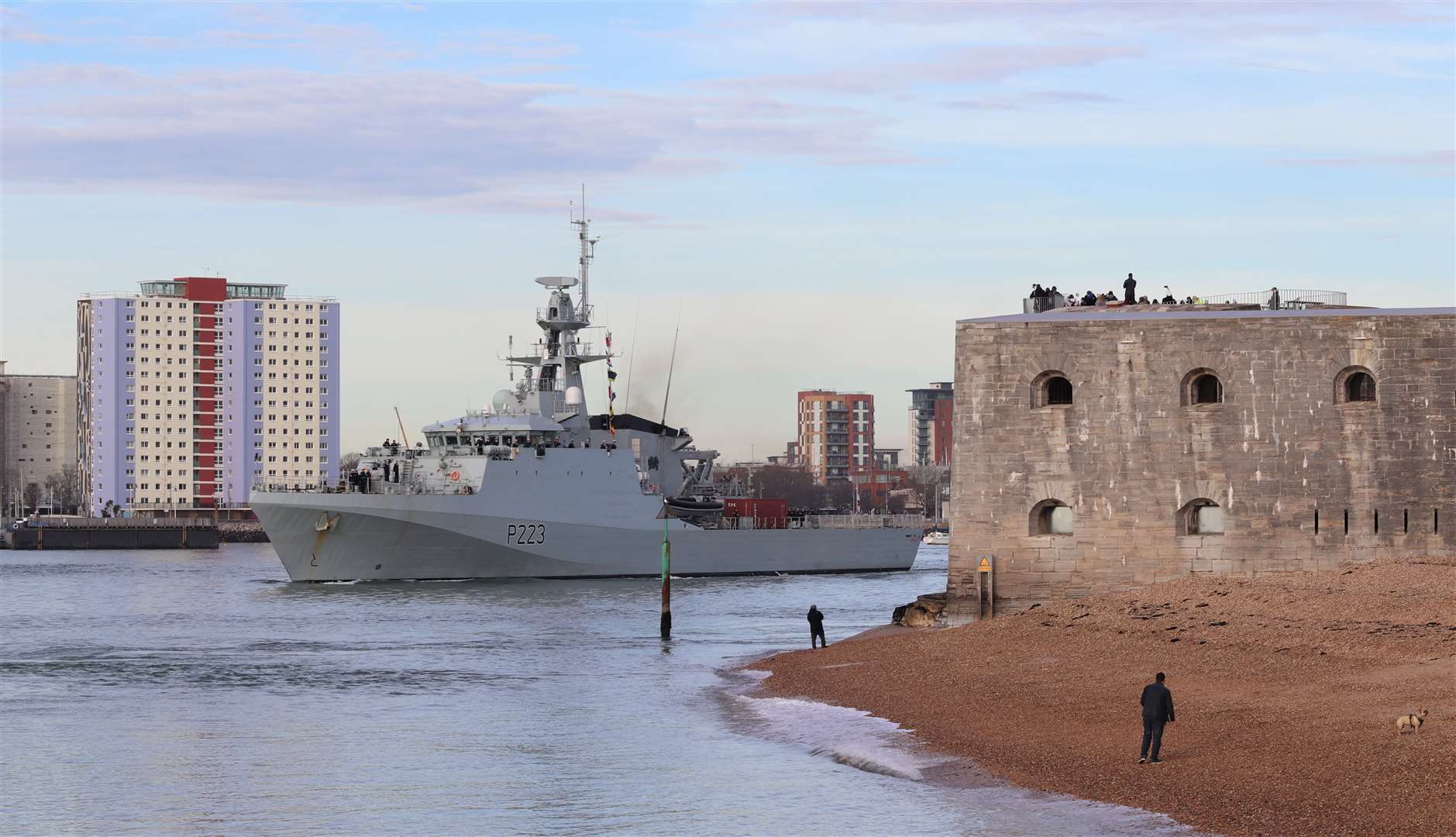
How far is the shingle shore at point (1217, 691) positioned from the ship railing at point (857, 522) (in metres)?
31.5

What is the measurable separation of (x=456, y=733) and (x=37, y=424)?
603 ft

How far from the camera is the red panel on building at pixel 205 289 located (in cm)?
14388

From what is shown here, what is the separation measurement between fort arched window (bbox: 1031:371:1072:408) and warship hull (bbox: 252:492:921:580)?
2301 cm

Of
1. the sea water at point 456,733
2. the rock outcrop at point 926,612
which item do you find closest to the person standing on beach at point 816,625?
the sea water at point 456,733

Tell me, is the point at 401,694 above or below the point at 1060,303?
below

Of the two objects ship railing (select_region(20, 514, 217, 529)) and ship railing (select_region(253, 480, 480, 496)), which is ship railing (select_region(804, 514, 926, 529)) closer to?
ship railing (select_region(253, 480, 480, 496))

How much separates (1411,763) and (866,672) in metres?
12.3

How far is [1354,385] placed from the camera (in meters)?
29.8

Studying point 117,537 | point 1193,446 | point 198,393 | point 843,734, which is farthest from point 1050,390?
point 198,393

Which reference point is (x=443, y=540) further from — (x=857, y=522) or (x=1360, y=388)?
(x=1360, y=388)

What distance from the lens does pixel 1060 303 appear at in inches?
1403

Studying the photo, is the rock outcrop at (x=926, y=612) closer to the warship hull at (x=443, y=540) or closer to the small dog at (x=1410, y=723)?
the small dog at (x=1410, y=723)

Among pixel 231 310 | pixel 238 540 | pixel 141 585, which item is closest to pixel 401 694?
pixel 141 585

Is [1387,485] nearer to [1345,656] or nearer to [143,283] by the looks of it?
[1345,656]
